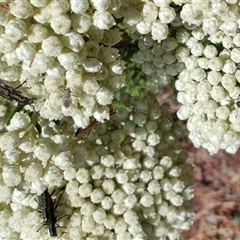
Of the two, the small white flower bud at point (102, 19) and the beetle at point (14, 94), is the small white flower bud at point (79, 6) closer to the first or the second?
the small white flower bud at point (102, 19)

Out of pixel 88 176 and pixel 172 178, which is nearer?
pixel 88 176

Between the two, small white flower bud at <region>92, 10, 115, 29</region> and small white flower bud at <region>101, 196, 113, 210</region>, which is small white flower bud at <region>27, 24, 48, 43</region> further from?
small white flower bud at <region>101, 196, 113, 210</region>

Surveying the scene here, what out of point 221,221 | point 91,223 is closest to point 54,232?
point 91,223

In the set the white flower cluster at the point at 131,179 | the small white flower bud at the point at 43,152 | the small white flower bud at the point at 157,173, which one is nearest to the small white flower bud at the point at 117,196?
the white flower cluster at the point at 131,179

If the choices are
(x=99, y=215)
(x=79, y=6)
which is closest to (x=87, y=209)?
(x=99, y=215)

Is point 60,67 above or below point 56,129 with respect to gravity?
above

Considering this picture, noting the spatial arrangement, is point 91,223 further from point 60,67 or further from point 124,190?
point 60,67
